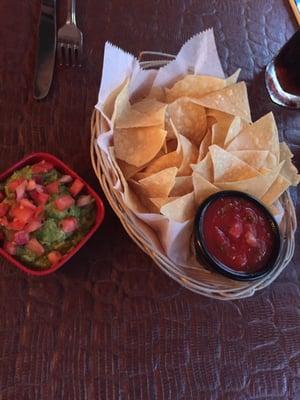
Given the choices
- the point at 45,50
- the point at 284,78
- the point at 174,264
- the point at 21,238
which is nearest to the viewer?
the point at 21,238

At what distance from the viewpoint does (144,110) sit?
1297 millimetres

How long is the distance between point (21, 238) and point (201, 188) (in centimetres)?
49

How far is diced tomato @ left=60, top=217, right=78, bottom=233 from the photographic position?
1091 millimetres

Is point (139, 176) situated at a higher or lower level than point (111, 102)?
lower

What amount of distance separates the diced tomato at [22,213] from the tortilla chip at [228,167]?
0.52 metres

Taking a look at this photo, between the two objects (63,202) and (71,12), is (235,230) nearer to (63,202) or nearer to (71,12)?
(63,202)

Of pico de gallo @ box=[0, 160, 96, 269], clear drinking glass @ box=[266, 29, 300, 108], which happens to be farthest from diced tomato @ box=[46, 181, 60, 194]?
clear drinking glass @ box=[266, 29, 300, 108]

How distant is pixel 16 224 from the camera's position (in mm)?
1069

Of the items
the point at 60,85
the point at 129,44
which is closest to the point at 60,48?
the point at 60,85

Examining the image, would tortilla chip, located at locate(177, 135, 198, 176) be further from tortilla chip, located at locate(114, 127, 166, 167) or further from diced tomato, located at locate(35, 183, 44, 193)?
diced tomato, located at locate(35, 183, 44, 193)

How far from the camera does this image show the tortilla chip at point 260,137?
4.31ft

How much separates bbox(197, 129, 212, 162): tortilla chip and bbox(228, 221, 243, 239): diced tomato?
0.24 meters

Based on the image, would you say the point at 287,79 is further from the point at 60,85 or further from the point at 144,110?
the point at 60,85

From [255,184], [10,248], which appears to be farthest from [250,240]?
[10,248]
